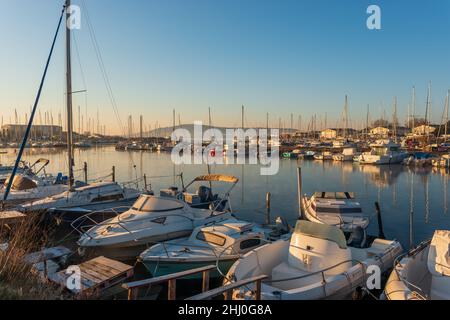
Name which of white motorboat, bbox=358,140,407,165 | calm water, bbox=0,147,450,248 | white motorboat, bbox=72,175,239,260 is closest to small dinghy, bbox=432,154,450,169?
calm water, bbox=0,147,450,248

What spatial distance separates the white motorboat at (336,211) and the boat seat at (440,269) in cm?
655

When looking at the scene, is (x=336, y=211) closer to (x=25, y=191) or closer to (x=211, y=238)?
(x=211, y=238)

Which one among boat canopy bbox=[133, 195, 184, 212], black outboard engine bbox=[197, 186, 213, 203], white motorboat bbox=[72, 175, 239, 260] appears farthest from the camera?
black outboard engine bbox=[197, 186, 213, 203]

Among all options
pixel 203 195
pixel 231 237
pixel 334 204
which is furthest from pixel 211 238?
pixel 334 204

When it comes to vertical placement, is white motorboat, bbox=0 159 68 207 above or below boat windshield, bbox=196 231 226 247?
above

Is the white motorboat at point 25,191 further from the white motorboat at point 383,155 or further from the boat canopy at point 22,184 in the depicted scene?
the white motorboat at point 383,155

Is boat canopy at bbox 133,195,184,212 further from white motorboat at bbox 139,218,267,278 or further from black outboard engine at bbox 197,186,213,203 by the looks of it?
black outboard engine at bbox 197,186,213,203

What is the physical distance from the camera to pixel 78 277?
27.7 feet

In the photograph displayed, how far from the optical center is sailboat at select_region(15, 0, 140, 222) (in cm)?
1652

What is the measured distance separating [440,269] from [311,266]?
325 centimetres

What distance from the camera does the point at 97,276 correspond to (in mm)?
8570

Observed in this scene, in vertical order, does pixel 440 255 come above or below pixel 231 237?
above
